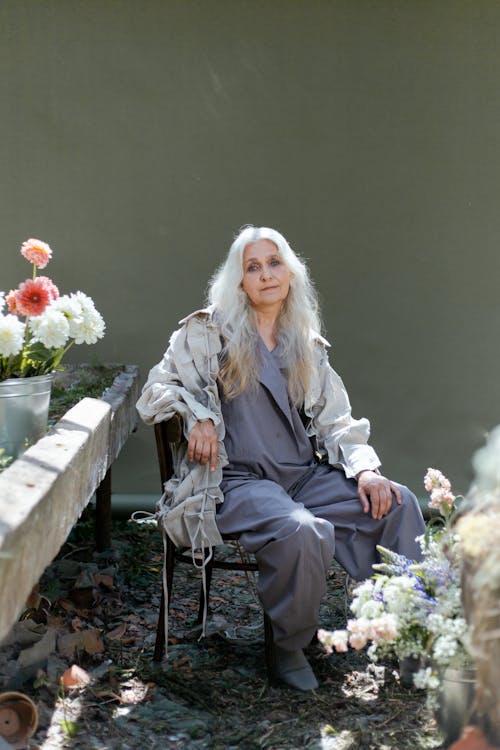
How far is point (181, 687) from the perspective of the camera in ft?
11.0

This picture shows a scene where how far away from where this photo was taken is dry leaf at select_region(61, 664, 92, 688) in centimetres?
323

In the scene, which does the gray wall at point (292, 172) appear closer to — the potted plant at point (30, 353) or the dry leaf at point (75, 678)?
the potted plant at point (30, 353)

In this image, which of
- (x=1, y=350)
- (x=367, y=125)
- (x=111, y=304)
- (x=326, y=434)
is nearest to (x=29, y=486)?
(x=1, y=350)

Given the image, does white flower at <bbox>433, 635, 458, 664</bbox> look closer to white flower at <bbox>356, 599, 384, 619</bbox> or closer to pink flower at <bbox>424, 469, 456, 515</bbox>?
white flower at <bbox>356, 599, 384, 619</bbox>

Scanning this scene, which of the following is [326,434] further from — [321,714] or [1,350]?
[1,350]

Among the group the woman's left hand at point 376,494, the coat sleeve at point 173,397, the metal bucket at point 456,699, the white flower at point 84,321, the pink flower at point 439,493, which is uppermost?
the white flower at point 84,321

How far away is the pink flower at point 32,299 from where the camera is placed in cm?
325

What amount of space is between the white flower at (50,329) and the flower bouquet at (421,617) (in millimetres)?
1285

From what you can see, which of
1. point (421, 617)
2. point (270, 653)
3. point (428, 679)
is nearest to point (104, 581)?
point (270, 653)

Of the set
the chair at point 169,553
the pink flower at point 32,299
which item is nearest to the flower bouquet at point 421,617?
the chair at point 169,553

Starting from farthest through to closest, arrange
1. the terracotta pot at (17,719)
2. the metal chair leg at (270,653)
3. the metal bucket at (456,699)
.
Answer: the metal chair leg at (270,653) → the terracotta pot at (17,719) → the metal bucket at (456,699)

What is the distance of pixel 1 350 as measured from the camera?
10.2 feet

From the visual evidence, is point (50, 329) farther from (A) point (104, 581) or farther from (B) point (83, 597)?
(A) point (104, 581)

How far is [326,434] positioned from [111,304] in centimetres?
180
